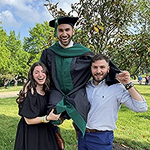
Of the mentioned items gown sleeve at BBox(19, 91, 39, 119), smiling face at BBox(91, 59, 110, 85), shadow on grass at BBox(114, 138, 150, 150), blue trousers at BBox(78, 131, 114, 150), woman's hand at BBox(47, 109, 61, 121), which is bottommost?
shadow on grass at BBox(114, 138, 150, 150)

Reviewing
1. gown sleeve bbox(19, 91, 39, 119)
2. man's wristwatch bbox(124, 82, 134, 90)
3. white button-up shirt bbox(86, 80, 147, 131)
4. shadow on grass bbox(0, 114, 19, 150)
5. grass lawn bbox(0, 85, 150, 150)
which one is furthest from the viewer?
grass lawn bbox(0, 85, 150, 150)

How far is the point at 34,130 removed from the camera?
7.66ft

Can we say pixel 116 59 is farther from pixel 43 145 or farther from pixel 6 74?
pixel 6 74

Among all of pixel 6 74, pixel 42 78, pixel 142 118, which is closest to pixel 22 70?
pixel 6 74

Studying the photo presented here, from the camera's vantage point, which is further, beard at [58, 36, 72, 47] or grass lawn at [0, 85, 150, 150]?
grass lawn at [0, 85, 150, 150]

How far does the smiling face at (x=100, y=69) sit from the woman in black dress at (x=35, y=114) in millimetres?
575

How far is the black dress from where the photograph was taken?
2.22 m

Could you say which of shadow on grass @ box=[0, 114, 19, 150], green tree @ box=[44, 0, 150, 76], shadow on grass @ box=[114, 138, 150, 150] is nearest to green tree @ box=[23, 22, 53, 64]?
shadow on grass @ box=[0, 114, 19, 150]

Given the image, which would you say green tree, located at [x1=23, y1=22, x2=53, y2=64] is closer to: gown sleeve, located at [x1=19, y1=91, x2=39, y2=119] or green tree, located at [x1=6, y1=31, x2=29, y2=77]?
green tree, located at [x1=6, y1=31, x2=29, y2=77]

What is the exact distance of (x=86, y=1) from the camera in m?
3.24

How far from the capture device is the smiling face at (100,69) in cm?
212

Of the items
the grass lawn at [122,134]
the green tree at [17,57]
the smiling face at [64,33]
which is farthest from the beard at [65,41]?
the green tree at [17,57]

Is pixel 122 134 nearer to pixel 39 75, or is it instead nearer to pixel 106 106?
pixel 106 106

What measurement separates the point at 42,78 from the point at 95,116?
0.73 metres
